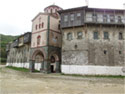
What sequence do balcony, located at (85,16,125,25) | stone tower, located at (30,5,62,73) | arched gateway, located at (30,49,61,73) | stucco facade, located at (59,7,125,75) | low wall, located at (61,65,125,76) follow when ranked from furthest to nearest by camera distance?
1. stone tower, located at (30,5,62,73)
2. arched gateway, located at (30,49,61,73)
3. balcony, located at (85,16,125,25)
4. stucco facade, located at (59,7,125,75)
5. low wall, located at (61,65,125,76)

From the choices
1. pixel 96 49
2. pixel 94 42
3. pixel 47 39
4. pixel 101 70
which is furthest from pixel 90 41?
pixel 47 39

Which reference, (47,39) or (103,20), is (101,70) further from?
(47,39)

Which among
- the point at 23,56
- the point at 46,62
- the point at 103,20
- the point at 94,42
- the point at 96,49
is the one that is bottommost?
the point at 46,62

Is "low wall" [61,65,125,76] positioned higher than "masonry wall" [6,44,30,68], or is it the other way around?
"masonry wall" [6,44,30,68]

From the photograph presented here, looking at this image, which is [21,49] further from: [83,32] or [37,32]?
[83,32]

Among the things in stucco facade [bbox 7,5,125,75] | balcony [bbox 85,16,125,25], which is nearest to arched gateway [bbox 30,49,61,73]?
stucco facade [bbox 7,5,125,75]

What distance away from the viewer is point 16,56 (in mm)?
43500

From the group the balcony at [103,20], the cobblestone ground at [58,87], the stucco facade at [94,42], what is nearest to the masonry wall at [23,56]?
the stucco facade at [94,42]

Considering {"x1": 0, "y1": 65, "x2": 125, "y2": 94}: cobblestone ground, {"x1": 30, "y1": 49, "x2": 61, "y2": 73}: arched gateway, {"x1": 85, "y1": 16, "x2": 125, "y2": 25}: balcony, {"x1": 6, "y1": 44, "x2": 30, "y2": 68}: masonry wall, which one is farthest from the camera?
{"x1": 6, "y1": 44, "x2": 30, "y2": 68}: masonry wall

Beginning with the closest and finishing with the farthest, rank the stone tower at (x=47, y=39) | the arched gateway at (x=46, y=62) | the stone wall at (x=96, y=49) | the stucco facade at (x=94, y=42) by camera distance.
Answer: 1. the stucco facade at (x=94, y=42)
2. the stone wall at (x=96, y=49)
3. the arched gateway at (x=46, y=62)
4. the stone tower at (x=47, y=39)

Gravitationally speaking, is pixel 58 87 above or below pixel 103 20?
below

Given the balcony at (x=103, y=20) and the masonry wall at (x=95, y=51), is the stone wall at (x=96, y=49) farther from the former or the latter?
the balcony at (x=103, y=20)

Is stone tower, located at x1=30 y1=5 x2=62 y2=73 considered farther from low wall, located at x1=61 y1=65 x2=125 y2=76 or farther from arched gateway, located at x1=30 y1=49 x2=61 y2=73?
low wall, located at x1=61 y1=65 x2=125 y2=76

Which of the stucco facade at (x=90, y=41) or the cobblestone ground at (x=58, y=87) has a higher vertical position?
the stucco facade at (x=90, y=41)
